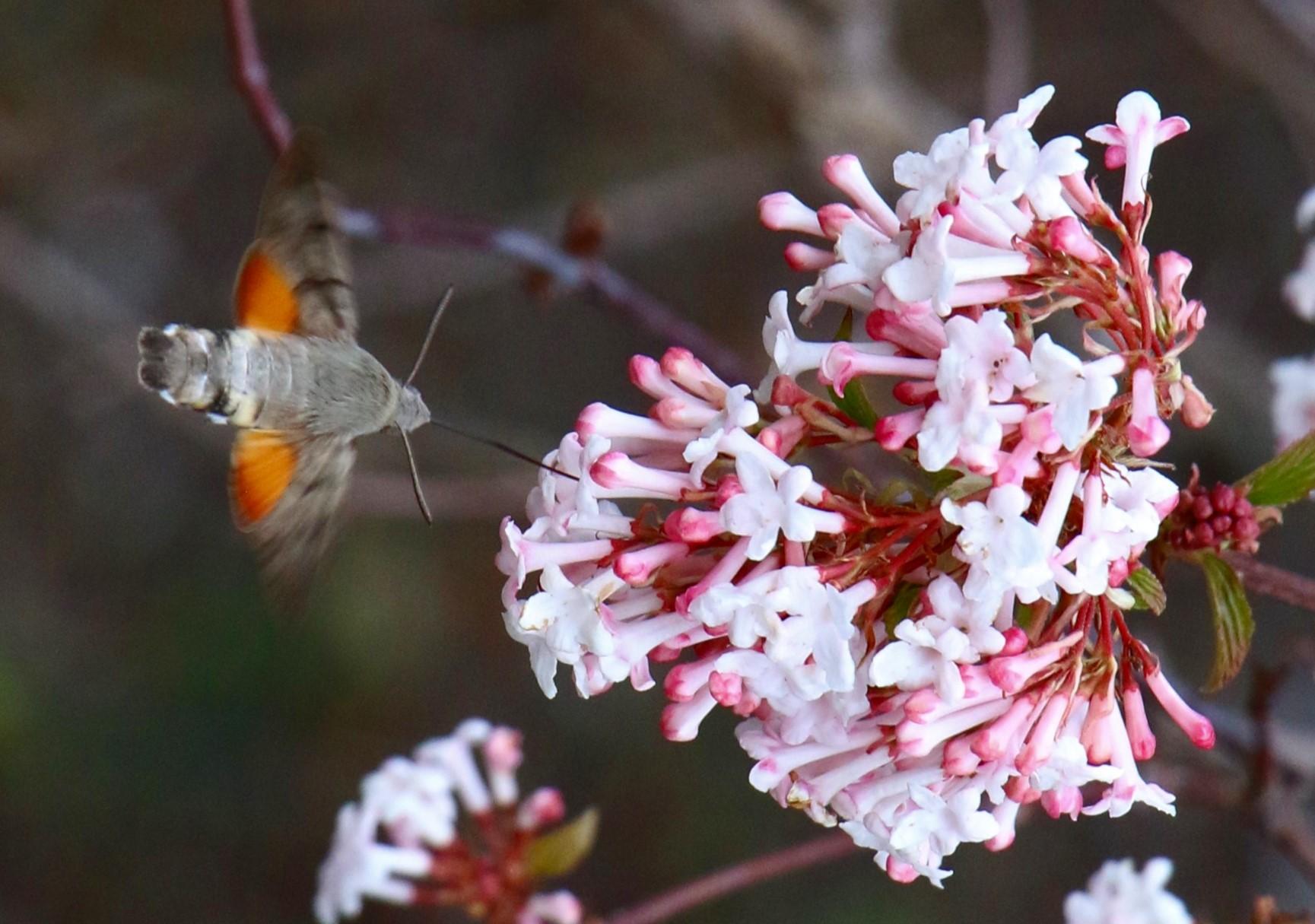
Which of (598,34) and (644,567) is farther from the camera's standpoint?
(598,34)

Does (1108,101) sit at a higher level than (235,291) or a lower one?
higher

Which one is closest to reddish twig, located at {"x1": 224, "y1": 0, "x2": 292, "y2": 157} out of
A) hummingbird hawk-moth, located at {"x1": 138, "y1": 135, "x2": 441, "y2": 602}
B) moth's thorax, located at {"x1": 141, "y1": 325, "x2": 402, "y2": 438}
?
hummingbird hawk-moth, located at {"x1": 138, "y1": 135, "x2": 441, "y2": 602}

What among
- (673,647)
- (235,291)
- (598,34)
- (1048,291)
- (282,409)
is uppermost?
(598,34)

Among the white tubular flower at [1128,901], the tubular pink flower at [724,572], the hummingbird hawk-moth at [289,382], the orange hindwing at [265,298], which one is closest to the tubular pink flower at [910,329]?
the tubular pink flower at [724,572]

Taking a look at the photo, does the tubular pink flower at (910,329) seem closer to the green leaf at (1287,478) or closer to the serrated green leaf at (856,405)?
the serrated green leaf at (856,405)

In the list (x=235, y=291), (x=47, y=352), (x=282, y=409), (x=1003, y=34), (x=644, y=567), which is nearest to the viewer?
(x=644, y=567)

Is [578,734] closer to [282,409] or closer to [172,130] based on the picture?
[172,130]

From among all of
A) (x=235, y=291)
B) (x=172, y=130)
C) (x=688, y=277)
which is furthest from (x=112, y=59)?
(x=235, y=291)

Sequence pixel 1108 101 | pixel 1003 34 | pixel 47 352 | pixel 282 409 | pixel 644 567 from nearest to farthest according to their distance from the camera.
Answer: pixel 644 567 → pixel 282 409 → pixel 1003 34 → pixel 1108 101 → pixel 47 352

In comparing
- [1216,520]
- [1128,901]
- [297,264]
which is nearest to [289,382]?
[297,264]
